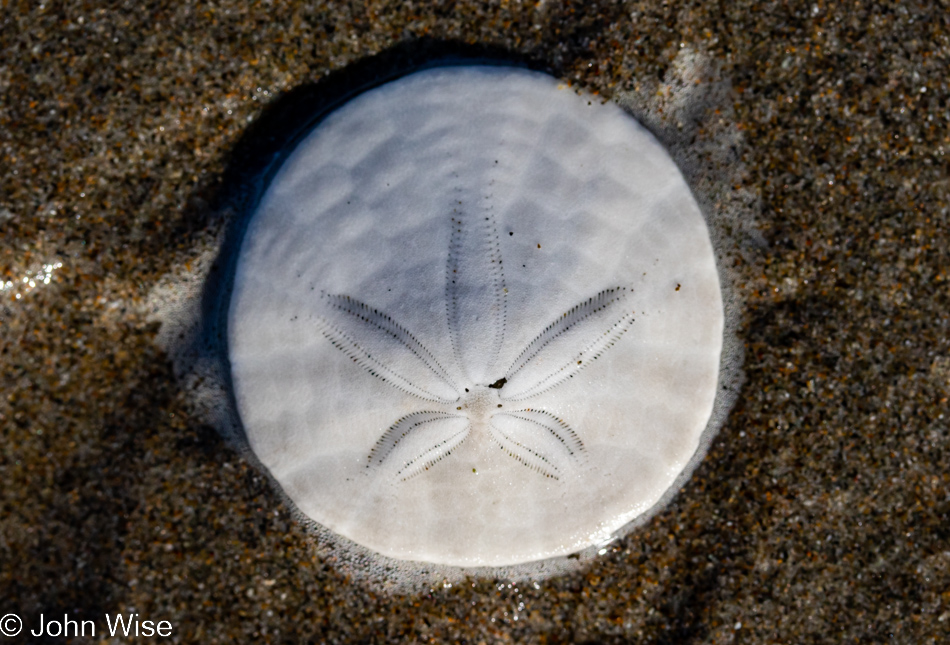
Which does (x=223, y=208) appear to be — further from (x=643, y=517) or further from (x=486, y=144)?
(x=643, y=517)

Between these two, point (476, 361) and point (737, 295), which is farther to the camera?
point (737, 295)

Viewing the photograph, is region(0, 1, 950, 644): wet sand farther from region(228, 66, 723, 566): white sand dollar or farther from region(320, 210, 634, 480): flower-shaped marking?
region(320, 210, 634, 480): flower-shaped marking

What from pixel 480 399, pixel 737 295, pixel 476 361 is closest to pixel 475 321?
pixel 476 361

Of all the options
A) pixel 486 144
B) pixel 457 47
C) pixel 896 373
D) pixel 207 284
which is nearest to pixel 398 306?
pixel 486 144

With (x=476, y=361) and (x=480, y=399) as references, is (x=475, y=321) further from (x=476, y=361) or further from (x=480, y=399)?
(x=480, y=399)

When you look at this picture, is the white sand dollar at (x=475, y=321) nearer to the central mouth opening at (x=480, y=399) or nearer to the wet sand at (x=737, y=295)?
the central mouth opening at (x=480, y=399)
